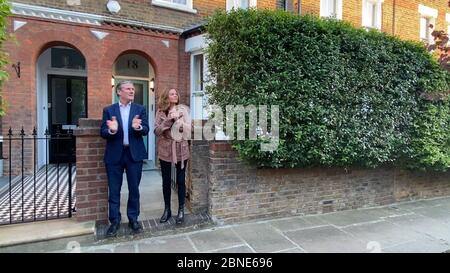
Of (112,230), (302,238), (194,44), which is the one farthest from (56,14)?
(302,238)

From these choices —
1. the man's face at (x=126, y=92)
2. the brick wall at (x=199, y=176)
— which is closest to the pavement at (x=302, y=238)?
the brick wall at (x=199, y=176)

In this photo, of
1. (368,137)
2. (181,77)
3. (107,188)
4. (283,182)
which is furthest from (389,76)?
(181,77)

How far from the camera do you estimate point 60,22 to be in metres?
6.94

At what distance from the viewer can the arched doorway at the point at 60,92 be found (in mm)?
7961

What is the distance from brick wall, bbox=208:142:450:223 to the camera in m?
4.30

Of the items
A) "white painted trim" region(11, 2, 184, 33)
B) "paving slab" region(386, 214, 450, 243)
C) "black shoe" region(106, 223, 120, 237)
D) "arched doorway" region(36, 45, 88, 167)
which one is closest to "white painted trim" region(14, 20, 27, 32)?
"white painted trim" region(11, 2, 184, 33)

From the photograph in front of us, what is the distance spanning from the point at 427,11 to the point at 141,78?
1158 cm

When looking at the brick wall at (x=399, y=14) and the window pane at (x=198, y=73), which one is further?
the brick wall at (x=399, y=14)

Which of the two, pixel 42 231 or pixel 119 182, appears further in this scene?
pixel 119 182

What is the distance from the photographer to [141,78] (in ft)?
28.4

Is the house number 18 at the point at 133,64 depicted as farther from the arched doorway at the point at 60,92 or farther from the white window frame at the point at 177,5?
the white window frame at the point at 177,5

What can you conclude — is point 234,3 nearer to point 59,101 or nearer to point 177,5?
point 177,5

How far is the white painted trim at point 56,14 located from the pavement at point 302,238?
5.44m

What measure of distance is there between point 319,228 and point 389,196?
2.18 meters
